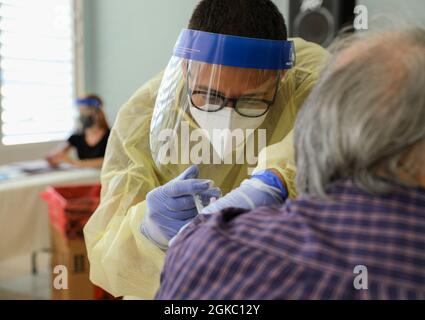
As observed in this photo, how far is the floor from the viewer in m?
2.88

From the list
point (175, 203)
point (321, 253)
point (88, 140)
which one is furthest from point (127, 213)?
point (88, 140)

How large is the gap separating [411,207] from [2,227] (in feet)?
8.45

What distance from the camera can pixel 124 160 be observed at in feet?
3.48

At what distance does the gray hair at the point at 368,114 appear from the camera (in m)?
0.54

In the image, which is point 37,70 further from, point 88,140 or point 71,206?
point 71,206

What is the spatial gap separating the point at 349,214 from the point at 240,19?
18.8 inches

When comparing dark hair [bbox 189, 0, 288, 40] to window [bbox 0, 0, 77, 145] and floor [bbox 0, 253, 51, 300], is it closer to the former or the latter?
floor [bbox 0, 253, 51, 300]

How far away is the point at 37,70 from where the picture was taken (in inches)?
131

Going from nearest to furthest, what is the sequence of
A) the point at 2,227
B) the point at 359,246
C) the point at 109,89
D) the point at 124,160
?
the point at 359,246
the point at 124,160
the point at 2,227
the point at 109,89

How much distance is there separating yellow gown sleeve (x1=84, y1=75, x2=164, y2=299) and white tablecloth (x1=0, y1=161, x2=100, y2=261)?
1.85m

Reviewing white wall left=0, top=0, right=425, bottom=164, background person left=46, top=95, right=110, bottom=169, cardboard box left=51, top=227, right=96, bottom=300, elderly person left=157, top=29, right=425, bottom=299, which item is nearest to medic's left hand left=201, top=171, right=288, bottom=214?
elderly person left=157, top=29, right=425, bottom=299

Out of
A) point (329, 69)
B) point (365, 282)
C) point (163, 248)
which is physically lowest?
point (163, 248)
